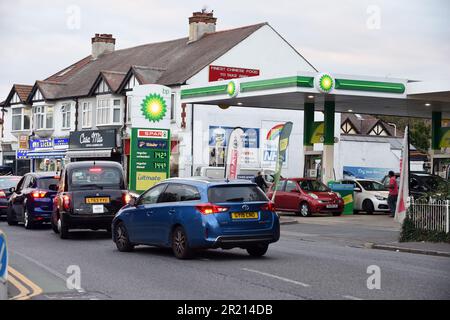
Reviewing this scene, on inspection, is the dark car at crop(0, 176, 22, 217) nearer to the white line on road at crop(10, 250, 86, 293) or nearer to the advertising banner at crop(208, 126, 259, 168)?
the white line on road at crop(10, 250, 86, 293)

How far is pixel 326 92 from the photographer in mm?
33906

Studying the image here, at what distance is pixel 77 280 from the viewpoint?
13.1 m

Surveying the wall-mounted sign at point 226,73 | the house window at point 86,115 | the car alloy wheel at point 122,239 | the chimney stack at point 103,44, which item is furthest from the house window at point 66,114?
the car alloy wheel at point 122,239

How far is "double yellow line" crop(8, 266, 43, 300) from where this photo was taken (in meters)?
11.6

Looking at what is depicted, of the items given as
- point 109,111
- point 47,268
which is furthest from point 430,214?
point 109,111

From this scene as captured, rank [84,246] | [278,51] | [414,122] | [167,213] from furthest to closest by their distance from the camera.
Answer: [414,122], [278,51], [84,246], [167,213]

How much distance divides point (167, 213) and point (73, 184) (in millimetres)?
5743

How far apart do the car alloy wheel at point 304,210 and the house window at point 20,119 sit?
128 ft

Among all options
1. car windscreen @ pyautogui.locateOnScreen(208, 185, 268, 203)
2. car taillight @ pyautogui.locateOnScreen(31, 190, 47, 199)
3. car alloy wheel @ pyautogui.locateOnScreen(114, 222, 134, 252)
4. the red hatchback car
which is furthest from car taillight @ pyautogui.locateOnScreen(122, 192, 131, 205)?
the red hatchback car

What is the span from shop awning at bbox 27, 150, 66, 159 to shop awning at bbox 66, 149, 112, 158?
1803mm

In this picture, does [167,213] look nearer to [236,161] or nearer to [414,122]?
[236,161]

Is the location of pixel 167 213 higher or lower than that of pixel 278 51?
lower

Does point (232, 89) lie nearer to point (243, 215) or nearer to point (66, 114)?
point (243, 215)

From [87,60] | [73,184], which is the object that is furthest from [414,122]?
[73,184]
